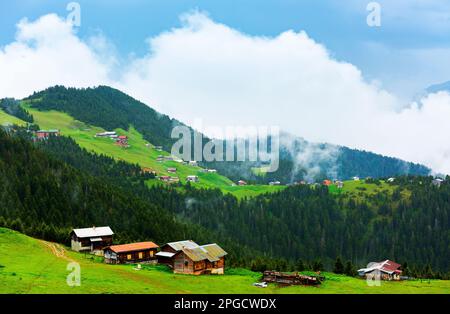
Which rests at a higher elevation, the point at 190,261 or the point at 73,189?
the point at 73,189

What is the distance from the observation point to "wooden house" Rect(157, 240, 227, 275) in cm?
9081

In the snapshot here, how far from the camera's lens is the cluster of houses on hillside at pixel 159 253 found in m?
91.6

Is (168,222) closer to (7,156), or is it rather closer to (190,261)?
(7,156)

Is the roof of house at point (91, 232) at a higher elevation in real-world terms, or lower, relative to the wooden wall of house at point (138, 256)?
higher

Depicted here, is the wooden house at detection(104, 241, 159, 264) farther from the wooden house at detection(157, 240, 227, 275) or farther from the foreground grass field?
the wooden house at detection(157, 240, 227, 275)

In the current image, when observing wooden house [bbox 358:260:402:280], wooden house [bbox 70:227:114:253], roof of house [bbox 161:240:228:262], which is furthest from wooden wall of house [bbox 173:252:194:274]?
wooden house [bbox 358:260:402:280]

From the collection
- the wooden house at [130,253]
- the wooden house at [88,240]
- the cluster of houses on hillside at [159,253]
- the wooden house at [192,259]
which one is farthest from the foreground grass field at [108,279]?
the wooden house at [88,240]

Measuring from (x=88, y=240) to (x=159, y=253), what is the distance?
18897mm

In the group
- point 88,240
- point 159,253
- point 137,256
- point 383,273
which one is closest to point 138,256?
point 137,256

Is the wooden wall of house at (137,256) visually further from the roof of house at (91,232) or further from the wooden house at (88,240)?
the wooden house at (88,240)

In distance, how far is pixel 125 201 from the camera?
6683 inches
